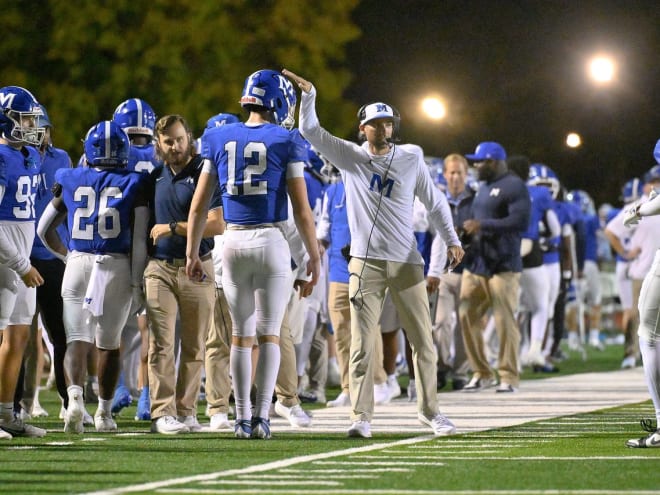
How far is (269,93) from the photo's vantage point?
34.7 ft

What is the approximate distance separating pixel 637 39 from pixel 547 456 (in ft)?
99.4

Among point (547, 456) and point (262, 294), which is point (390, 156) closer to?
point (262, 294)

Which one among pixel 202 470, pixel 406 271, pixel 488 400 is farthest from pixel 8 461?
pixel 488 400

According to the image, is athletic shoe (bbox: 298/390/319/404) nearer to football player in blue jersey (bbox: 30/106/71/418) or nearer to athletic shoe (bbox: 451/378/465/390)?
athletic shoe (bbox: 451/378/465/390)

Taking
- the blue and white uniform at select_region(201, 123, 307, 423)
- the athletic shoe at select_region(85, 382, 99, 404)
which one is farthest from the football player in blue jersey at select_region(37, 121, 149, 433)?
the athletic shoe at select_region(85, 382, 99, 404)

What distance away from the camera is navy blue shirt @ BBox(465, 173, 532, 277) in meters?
16.2

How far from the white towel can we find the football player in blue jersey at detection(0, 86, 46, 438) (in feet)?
1.29

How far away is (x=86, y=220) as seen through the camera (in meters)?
11.3

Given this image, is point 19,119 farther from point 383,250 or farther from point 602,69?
point 602,69

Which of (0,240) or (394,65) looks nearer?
(0,240)

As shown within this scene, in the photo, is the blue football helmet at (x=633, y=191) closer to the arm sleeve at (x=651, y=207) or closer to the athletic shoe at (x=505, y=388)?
the athletic shoe at (x=505, y=388)

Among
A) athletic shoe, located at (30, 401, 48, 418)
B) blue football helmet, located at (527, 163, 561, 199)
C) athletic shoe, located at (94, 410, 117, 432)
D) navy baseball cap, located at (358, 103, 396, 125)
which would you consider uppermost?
blue football helmet, located at (527, 163, 561, 199)

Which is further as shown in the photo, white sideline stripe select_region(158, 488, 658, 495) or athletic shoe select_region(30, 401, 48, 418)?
athletic shoe select_region(30, 401, 48, 418)

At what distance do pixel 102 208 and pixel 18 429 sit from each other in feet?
5.31
